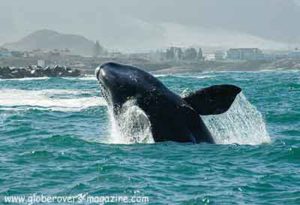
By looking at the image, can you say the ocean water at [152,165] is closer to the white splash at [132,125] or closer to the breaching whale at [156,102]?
the white splash at [132,125]

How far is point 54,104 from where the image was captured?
35.9 meters

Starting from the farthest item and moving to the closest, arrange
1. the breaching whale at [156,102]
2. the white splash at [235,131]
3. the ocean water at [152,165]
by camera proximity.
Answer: the white splash at [235,131]
the breaching whale at [156,102]
the ocean water at [152,165]

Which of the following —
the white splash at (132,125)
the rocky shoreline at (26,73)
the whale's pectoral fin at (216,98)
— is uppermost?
the whale's pectoral fin at (216,98)

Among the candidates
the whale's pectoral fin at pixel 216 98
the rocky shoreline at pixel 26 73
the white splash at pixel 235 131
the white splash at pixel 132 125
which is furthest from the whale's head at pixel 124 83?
the rocky shoreline at pixel 26 73

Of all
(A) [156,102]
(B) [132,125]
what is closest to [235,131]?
(B) [132,125]

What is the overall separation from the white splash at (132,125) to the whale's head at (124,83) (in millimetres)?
211

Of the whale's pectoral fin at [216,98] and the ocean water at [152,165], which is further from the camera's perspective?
the whale's pectoral fin at [216,98]

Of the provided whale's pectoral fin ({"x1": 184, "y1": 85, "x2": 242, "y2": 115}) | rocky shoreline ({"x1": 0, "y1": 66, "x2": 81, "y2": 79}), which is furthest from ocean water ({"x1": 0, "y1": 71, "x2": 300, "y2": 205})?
rocky shoreline ({"x1": 0, "y1": 66, "x2": 81, "y2": 79})

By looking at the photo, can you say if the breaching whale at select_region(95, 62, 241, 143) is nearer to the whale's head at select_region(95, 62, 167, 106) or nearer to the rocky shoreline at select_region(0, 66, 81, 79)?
the whale's head at select_region(95, 62, 167, 106)

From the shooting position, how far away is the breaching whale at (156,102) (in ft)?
48.1

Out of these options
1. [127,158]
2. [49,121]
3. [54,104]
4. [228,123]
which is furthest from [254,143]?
[54,104]

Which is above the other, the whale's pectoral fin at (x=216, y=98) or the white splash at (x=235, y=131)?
the whale's pectoral fin at (x=216, y=98)

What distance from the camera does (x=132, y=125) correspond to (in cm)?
1538

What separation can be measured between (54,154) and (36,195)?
4104 millimetres
